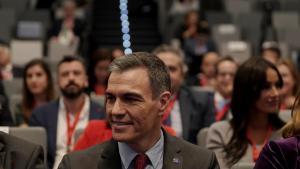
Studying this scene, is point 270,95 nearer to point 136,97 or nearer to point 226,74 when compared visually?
point 136,97

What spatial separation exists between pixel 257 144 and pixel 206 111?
119 cm

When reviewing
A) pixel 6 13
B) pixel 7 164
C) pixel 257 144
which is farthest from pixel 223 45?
pixel 7 164

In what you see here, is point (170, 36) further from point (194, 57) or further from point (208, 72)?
point (208, 72)

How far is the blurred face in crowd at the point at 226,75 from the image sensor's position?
5.87 meters

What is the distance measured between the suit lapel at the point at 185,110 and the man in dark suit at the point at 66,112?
54cm

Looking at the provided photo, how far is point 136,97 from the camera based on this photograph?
7.99 feet

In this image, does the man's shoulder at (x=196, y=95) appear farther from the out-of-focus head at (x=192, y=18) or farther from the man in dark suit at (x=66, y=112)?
the out-of-focus head at (x=192, y=18)

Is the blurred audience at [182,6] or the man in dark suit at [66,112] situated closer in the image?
the man in dark suit at [66,112]

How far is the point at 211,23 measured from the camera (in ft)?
35.2

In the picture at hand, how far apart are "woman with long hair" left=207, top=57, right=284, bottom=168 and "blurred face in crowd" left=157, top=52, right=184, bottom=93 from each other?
3.07 feet

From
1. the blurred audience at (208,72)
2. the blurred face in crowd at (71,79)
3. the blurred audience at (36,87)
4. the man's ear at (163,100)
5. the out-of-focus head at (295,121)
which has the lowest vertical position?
the blurred audience at (208,72)

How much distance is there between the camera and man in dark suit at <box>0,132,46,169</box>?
2.56 metres

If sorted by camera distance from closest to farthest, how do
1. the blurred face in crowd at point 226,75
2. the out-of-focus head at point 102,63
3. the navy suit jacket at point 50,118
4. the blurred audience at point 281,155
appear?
1. the blurred audience at point 281,155
2. the navy suit jacket at point 50,118
3. the blurred face in crowd at point 226,75
4. the out-of-focus head at point 102,63

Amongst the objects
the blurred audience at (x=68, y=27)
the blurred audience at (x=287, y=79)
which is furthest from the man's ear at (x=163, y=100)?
the blurred audience at (x=68, y=27)
